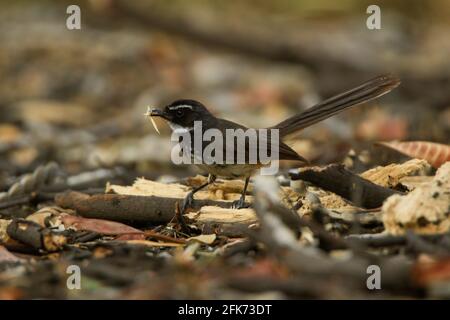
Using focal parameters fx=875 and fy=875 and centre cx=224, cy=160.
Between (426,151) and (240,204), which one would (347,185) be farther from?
(426,151)

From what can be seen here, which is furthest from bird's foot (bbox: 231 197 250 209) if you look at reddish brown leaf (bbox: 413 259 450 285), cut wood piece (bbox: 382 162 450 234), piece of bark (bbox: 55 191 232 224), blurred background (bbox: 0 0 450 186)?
reddish brown leaf (bbox: 413 259 450 285)

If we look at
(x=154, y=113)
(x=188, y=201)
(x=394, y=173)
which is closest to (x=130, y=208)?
(x=188, y=201)

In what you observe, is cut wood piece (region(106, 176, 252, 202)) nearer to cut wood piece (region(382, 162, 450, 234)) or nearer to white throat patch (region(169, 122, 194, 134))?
white throat patch (region(169, 122, 194, 134))

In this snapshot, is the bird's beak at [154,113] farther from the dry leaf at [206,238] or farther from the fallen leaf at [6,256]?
the fallen leaf at [6,256]

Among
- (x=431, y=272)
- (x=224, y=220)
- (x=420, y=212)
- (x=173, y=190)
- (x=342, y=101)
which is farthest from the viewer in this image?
(x=342, y=101)

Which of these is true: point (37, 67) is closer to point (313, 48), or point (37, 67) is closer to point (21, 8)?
point (21, 8)
